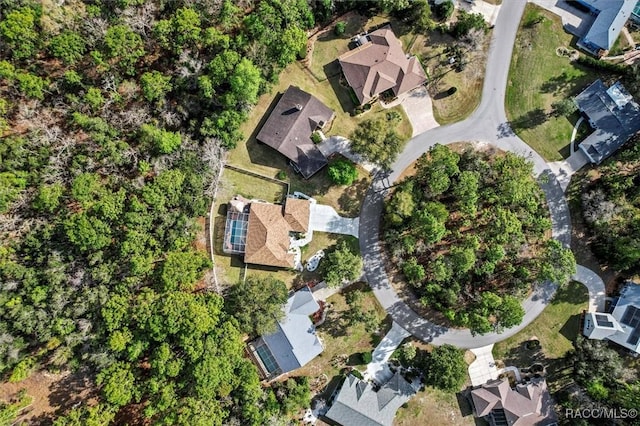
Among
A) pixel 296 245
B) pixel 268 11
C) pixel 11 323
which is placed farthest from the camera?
pixel 296 245

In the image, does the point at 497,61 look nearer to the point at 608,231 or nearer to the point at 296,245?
the point at 608,231

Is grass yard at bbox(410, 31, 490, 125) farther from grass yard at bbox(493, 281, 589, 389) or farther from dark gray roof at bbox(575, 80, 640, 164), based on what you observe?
grass yard at bbox(493, 281, 589, 389)

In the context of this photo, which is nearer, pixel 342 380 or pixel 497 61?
pixel 342 380

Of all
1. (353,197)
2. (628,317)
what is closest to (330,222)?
(353,197)

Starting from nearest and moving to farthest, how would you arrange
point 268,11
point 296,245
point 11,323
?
point 11,323 → point 268,11 → point 296,245

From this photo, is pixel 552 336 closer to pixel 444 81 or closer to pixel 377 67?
pixel 444 81

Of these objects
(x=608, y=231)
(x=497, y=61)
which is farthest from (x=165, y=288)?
(x=608, y=231)

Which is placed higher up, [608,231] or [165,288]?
[608,231]
